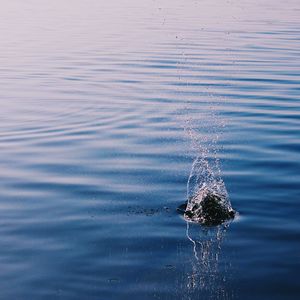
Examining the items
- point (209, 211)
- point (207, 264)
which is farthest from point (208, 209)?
point (207, 264)

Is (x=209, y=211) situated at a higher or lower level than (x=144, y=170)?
lower

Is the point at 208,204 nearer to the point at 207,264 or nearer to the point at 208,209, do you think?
the point at 208,209

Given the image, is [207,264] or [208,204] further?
[208,204]

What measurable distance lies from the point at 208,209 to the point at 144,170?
2.66m

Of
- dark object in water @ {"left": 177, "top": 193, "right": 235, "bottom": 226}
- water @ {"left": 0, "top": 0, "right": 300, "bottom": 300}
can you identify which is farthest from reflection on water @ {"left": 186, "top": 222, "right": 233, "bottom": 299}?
dark object in water @ {"left": 177, "top": 193, "right": 235, "bottom": 226}

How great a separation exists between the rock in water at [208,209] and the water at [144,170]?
21 cm

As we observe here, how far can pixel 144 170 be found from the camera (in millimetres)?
13328

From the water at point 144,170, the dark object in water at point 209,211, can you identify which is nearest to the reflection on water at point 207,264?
the water at point 144,170

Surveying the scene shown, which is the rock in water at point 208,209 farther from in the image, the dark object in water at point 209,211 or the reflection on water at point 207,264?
the reflection on water at point 207,264

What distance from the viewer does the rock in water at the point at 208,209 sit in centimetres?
1069

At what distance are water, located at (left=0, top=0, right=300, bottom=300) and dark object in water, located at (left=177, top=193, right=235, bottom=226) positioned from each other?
8.4 inches

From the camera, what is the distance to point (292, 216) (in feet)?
35.1

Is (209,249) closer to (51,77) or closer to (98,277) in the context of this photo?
(98,277)

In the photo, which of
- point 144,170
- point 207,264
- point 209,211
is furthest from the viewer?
point 144,170
